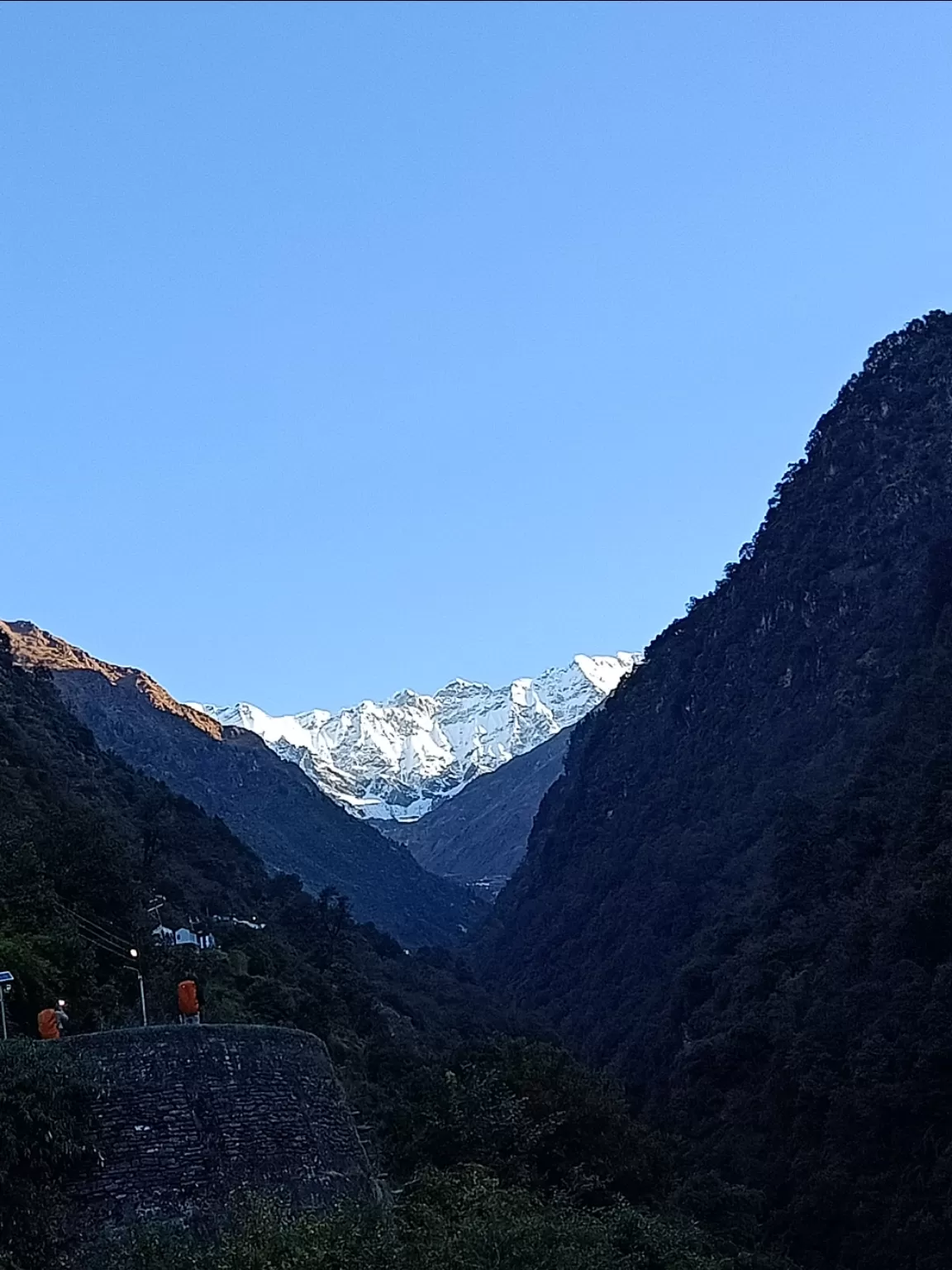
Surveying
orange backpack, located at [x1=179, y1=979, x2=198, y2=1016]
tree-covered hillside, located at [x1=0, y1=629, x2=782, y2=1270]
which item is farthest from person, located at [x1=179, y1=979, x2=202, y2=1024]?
tree-covered hillside, located at [x1=0, y1=629, x2=782, y2=1270]

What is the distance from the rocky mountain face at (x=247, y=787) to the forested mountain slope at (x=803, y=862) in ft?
78.5

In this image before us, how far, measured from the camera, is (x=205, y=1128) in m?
17.5

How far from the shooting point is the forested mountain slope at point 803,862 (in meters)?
36.4

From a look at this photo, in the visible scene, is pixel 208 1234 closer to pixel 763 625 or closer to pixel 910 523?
pixel 910 523

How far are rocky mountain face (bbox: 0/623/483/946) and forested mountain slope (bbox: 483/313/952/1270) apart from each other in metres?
23.9

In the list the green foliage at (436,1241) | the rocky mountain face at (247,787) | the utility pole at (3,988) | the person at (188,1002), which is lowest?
the green foliage at (436,1241)

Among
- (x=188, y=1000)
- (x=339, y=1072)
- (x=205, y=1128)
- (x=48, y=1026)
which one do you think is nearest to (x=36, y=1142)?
(x=205, y=1128)

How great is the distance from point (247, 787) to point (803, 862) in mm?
81706

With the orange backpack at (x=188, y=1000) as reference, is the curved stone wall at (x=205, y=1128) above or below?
below

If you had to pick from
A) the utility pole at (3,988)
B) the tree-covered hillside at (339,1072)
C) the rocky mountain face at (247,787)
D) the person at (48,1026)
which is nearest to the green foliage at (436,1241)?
the tree-covered hillside at (339,1072)

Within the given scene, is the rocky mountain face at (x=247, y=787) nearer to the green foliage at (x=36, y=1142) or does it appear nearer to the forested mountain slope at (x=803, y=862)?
the forested mountain slope at (x=803, y=862)

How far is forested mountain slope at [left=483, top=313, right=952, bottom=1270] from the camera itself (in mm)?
36438

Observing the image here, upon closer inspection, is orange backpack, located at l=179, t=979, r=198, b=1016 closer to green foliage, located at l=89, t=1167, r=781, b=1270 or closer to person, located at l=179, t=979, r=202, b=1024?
person, located at l=179, t=979, r=202, b=1024

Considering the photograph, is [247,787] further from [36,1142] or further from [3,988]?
[36,1142]
